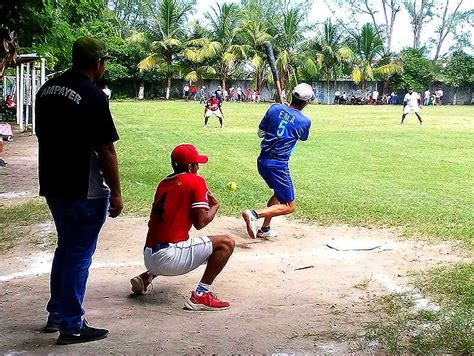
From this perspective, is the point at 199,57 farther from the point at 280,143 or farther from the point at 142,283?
the point at 142,283

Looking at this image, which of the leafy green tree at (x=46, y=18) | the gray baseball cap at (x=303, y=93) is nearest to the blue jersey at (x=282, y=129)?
the gray baseball cap at (x=303, y=93)

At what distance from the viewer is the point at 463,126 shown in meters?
27.5

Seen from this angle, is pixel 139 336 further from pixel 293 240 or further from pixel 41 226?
pixel 41 226

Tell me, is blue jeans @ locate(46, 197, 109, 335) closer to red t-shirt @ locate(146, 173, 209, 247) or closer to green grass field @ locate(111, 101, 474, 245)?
red t-shirt @ locate(146, 173, 209, 247)

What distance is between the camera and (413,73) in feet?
180

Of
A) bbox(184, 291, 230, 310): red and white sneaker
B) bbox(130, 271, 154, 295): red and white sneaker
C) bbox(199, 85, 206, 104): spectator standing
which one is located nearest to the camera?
bbox(184, 291, 230, 310): red and white sneaker

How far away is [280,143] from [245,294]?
7.62 ft

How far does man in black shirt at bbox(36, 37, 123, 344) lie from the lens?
4113 millimetres

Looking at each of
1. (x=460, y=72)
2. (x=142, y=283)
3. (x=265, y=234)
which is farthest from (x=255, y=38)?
(x=142, y=283)

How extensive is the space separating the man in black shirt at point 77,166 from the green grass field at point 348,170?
4682 millimetres

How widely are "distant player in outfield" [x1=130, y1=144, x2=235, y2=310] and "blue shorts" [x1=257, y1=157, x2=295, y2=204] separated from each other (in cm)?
245

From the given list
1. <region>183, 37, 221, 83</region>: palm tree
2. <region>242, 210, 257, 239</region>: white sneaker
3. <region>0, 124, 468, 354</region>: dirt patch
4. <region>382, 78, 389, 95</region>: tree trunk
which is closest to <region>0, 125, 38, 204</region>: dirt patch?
<region>0, 124, 468, 354</region>: dirt patch

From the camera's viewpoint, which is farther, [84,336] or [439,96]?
[439,96]

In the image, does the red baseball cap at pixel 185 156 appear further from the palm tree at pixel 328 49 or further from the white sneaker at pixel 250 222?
the palm tree at pixel 328 49
